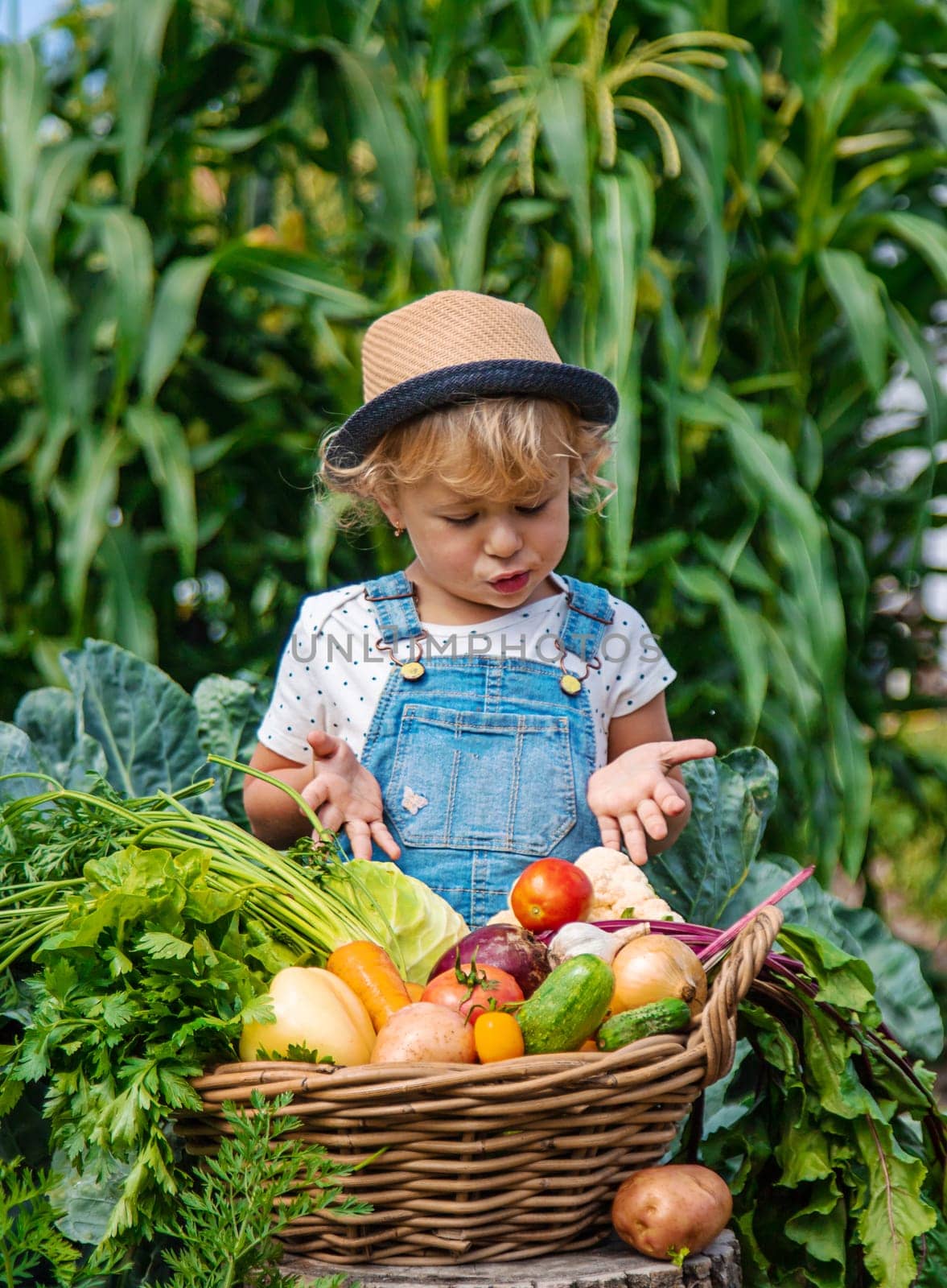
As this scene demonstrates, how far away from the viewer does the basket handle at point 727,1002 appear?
1478 mm

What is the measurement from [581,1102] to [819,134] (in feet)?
8.51

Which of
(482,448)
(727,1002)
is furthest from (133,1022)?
(482,448)

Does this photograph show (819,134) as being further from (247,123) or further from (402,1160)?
(402,1160)

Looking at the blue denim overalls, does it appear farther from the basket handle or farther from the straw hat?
the basket handle

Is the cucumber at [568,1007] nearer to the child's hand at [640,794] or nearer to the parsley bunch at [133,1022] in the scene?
the parsley bunch at [133,1022]

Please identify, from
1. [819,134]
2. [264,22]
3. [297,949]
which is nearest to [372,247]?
[264,22]

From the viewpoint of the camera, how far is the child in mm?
1960

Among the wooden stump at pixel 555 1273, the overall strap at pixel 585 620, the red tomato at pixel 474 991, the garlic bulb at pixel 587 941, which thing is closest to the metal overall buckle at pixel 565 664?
the overall strap at pixel 585 620

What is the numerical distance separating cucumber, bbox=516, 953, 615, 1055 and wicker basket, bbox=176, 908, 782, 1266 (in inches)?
2.7

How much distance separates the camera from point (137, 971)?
1.49 meters

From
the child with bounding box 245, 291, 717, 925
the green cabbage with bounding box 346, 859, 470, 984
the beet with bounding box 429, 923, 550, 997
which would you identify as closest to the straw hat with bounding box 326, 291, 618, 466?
the child with bounding box 245, 291, 717, 925

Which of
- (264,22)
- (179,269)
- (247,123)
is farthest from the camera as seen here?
(264,22)

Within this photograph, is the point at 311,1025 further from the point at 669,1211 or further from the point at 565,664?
the point at 565,664

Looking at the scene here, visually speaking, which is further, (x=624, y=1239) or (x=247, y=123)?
(x=247, y=123)
